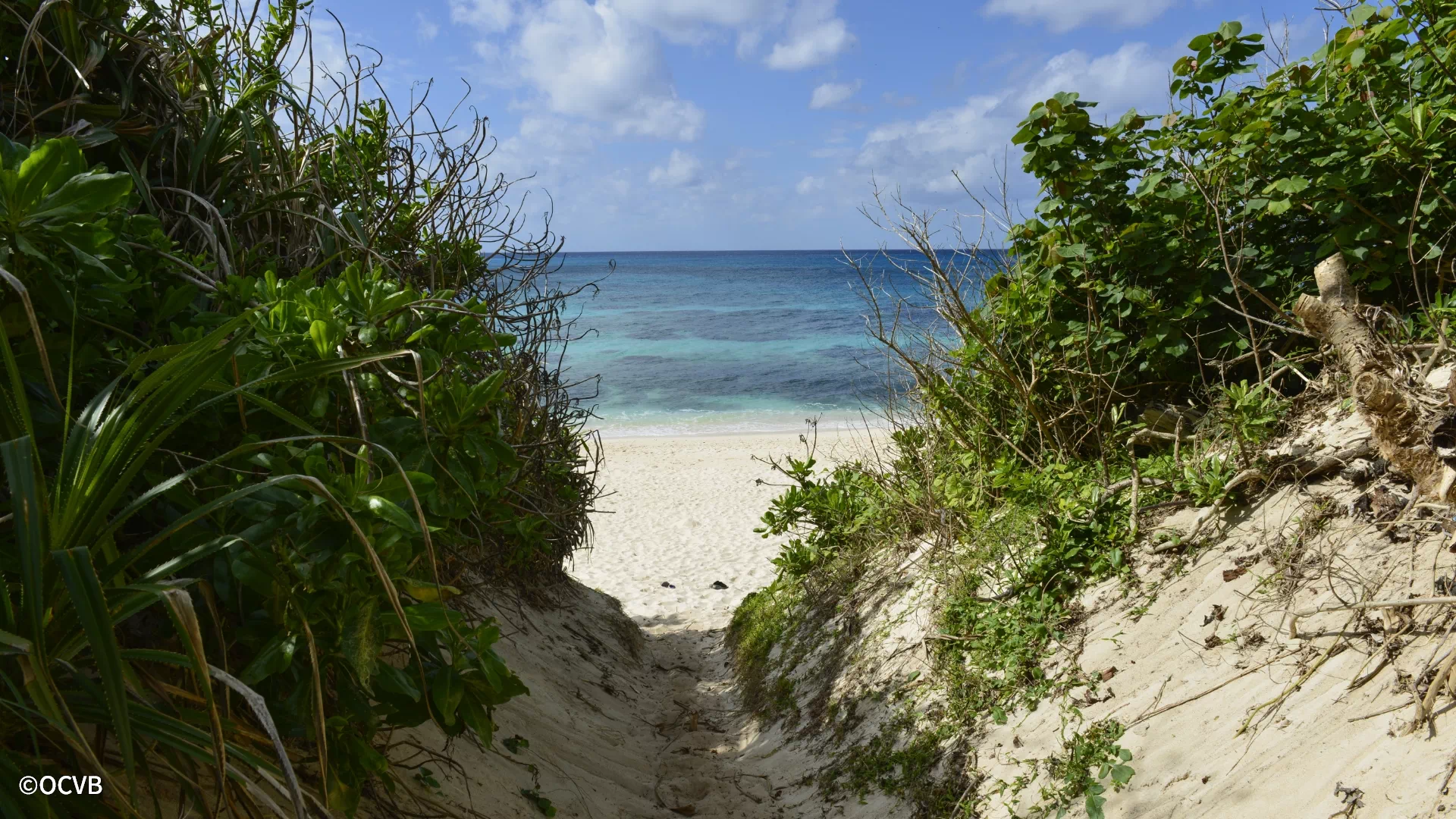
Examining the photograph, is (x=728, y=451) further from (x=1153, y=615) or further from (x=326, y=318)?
(x=326, y=318)

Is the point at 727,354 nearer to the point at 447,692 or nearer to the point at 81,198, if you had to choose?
the point at 447,692

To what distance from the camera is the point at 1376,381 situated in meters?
A: 3.35

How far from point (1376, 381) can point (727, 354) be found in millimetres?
34539

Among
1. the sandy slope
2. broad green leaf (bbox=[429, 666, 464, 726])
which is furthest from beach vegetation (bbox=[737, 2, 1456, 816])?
broad green leaf (bbox=[429, 666, 464, 726])

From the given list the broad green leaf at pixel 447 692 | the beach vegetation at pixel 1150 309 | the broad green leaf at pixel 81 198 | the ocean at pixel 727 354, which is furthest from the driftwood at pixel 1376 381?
the broad green leaf at pixel 81 198

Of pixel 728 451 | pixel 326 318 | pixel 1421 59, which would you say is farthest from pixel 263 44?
pixel 728 451

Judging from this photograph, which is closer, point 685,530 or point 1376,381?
point 1376,381

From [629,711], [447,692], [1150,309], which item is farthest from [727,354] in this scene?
[447,692]

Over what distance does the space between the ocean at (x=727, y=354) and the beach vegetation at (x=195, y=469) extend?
2.83 metres

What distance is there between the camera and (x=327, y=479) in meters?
1.98

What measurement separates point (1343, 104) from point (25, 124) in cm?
563

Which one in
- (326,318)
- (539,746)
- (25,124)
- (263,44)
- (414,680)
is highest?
(263,44)

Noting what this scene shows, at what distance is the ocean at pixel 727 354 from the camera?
23.8 m

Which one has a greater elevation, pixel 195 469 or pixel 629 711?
pixel 195 469
